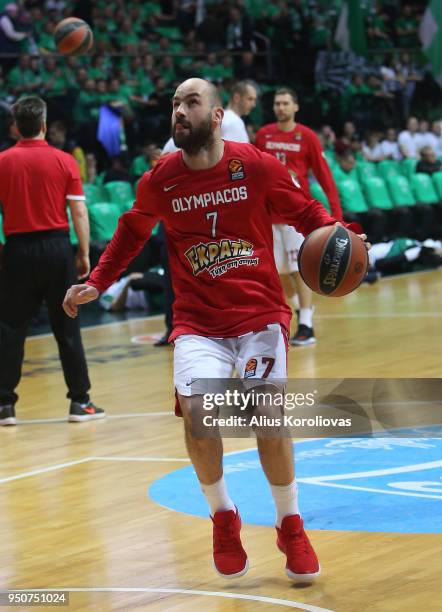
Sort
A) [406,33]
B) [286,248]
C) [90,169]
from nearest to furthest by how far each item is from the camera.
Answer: [286,248], [90,169], [406,33]

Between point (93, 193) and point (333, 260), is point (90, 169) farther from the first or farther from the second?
point (333, 260)

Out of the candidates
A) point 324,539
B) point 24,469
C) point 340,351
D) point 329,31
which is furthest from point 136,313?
point 329,31

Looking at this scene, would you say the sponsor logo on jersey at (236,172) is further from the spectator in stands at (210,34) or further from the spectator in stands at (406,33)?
the spectator in stands at (406,33)

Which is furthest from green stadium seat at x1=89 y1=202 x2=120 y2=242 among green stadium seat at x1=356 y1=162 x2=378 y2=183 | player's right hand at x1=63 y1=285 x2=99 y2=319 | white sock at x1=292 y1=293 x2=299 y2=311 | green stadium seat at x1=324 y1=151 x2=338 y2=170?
player's right hand at x1=63 y1=285 x2=99 y2=319

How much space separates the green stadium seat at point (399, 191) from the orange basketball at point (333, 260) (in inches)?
572

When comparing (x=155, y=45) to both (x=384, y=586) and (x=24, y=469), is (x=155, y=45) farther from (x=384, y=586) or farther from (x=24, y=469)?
(x=384, y=586)

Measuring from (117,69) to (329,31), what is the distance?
711 cm

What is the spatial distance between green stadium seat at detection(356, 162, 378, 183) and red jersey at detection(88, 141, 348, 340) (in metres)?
14.3

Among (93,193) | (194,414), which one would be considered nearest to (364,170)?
(93,193)

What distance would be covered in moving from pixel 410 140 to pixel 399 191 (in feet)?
9.78

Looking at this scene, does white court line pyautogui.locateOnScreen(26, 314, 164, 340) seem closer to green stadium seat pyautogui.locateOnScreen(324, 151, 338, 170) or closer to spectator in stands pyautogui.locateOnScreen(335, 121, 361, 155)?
green stadium seat pyautogui.locateOnScreen(324, 151, 338, 170)

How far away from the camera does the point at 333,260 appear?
490cm

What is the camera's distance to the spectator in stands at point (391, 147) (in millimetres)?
21734

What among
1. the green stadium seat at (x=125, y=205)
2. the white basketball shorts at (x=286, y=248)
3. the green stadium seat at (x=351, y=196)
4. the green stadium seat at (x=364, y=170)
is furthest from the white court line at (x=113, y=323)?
the green stadium seat at (x=364, y=170)
